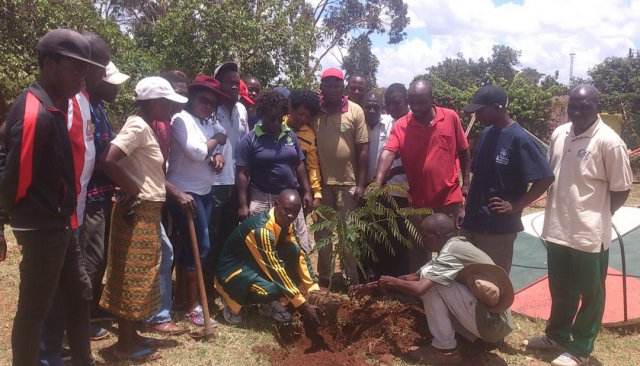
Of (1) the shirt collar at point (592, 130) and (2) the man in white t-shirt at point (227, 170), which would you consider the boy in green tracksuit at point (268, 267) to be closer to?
(2) the man in white t-shirt at point (227, 170)

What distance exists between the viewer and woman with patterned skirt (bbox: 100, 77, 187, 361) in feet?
11.3

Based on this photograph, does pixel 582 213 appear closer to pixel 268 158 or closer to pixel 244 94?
→ pixel 268 158

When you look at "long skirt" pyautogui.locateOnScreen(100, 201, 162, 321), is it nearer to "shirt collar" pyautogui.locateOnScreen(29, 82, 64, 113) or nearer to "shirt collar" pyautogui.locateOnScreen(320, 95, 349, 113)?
"shirt collar" pyautogui.locateOnScreen(29, 82, 64, 113)

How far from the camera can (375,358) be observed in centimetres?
381

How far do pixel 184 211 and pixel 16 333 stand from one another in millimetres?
1416

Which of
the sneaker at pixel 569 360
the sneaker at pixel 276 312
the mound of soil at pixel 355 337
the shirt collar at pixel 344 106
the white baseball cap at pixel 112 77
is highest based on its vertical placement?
the white baseball cap at pixel 112 77

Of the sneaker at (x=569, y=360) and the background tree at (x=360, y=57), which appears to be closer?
the sneaker at (x=569, y=360)

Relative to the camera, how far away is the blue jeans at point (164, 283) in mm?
3861

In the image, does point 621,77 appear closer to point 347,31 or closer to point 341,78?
point 347,31

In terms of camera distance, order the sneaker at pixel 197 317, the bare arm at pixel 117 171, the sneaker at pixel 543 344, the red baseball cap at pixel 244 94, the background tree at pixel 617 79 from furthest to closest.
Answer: the background tree at pixel 617 79, the red baseball cap at pixel 244 94, the sneaker at pixel 197 317, the sneaker at pixel 543 344, the bare arm at pixel 117 171

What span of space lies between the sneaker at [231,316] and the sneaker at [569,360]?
240 cm

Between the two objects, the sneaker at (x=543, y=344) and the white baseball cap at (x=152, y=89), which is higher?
the white baseball cap at (x=152, y=89)

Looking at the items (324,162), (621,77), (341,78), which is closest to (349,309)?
(324,162)

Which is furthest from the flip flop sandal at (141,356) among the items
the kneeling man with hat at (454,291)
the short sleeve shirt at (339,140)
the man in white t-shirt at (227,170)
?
the short sleeve shirt at (339,140)
